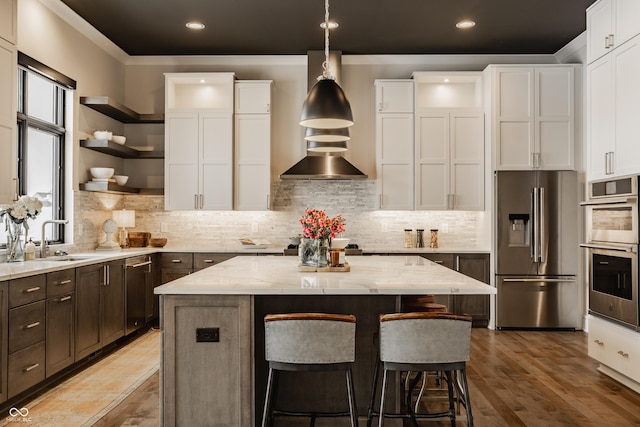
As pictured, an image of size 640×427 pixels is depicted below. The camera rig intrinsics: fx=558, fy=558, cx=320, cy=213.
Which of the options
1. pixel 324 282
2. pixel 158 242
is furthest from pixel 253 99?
pixel 324 282

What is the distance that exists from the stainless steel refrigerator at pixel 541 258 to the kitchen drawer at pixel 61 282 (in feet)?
14.4

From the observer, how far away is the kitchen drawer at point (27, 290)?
11.8ft

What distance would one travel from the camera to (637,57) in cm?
398

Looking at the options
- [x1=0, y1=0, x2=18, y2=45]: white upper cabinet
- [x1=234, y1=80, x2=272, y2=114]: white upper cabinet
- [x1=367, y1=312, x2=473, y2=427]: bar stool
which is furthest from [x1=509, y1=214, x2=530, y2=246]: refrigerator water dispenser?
[x1=0, y1=0, x2=18, y2=45]: white upper cabinet

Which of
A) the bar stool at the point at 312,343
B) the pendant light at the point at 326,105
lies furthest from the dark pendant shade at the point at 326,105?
the bar stool at the point at 312,343

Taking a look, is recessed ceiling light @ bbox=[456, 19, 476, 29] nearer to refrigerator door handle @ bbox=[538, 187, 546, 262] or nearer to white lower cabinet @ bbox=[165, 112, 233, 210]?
refrigerator door handle @ bbox=[538, 187, 546, 262]

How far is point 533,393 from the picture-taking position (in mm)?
4012

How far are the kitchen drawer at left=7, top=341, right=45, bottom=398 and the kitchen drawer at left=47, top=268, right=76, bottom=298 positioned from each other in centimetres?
39

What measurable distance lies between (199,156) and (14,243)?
2693 mm

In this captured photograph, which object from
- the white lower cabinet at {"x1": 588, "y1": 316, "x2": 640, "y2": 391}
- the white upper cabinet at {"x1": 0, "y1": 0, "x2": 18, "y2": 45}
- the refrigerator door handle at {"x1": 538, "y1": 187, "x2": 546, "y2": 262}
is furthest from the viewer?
the refrigerator door handle at {"x1": 538, "y1": 187, "x2": 546, "y2": 262}

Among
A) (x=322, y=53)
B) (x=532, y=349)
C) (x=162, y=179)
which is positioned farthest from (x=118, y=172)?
(x=532, y=349)

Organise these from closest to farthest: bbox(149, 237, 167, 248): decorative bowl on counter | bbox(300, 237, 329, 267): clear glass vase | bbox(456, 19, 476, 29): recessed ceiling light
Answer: bbox(300, 237, 329, 267): clear glass vase < bbox(456, 19, 476, 29): recessed ceiling light < bbox(149, 237, 167, 248): decorative bowl on counter

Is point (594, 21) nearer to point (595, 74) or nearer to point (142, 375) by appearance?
point (595, 74)

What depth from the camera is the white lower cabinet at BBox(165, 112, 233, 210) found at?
22.0 feet
